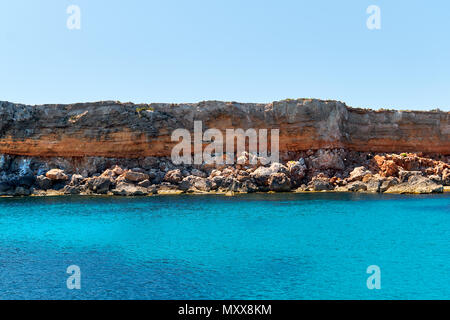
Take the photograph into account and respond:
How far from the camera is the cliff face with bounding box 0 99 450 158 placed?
47.4 meters

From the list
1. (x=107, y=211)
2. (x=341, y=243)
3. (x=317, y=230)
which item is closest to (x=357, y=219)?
(x=317, y=230)

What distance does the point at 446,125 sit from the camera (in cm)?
5109

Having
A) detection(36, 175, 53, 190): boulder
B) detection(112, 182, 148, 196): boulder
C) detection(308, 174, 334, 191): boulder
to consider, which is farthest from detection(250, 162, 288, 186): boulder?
detection(36, 175, 53, 190): boulder

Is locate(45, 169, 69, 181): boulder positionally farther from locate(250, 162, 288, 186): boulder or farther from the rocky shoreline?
locate(250, 162, 288, 186): boulder

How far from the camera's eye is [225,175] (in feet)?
145

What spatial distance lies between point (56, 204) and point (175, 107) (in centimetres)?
2033

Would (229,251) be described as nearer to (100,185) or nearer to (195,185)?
(195,185)

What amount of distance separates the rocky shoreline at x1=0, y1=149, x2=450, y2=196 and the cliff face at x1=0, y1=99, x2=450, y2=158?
1320 millimetres

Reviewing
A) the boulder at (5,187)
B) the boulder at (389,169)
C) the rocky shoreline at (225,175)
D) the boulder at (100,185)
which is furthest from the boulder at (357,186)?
the boulder at (5,187)

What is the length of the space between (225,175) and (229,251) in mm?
27239

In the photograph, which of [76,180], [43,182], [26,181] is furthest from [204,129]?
[26,181]

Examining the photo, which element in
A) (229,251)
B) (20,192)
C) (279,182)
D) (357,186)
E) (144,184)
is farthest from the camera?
(144,184)

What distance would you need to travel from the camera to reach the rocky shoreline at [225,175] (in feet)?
137
